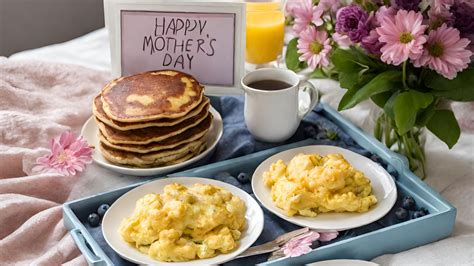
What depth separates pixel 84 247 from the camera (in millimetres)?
1118

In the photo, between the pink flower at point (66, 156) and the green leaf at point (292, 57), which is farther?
the green leaf at point (292, 57)

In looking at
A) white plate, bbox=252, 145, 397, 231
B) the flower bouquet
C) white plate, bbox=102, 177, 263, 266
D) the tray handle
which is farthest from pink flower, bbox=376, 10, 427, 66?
the tray handle

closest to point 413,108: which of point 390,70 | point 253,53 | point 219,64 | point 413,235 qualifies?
point 390,70

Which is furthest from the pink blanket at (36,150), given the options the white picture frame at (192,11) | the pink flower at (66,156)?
the white picture frame at (192,11)

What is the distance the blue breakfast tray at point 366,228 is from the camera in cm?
110

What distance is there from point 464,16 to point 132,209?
0.62 metres

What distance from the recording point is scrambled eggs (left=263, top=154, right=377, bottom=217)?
1.17m

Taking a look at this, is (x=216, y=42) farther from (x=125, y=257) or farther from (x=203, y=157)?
(x=125, y=257)

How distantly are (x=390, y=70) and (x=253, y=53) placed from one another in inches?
19.7

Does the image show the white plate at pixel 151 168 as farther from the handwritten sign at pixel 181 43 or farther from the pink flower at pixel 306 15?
the pink flower at pixel 306 15

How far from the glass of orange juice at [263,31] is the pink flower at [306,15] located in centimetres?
32

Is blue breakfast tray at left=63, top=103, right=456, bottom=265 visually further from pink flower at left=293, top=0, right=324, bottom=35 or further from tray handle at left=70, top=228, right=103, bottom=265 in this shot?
pink flower at left=293, top=0, right=324, bottom=35

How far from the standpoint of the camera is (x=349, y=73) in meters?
1.28

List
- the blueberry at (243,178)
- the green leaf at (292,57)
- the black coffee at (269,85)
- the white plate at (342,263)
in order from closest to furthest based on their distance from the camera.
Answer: the white plate at (342,263), the blueberry at (243,178), the black coffee at (269,85), the green leaf at (292,57)
